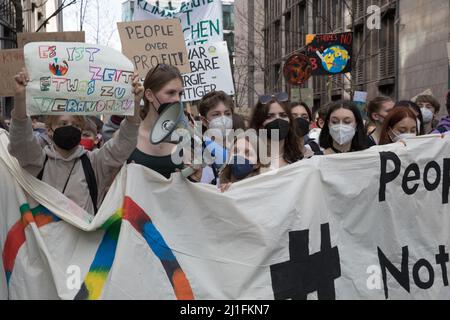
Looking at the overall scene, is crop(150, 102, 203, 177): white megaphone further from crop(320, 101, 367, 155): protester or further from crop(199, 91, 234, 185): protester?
crop(320, 101, 367, 155): protester

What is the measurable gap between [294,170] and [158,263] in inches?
38.4

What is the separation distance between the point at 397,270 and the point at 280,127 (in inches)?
43.8

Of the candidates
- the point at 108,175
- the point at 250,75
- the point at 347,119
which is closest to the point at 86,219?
the point at 108,175

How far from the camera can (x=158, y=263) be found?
359 cm

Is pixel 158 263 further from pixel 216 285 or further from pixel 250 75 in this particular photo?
pixel 250 75

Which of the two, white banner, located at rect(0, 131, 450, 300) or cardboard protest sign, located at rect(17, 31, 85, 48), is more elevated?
cardboard protest sign, located at rect(17, 31, 85, 48)

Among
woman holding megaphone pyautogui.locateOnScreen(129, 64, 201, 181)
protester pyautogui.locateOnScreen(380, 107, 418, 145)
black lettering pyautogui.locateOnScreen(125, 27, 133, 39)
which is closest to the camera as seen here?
woman holding megaphone pyautogui.locateOnScreen(129, 64, 201, 181)

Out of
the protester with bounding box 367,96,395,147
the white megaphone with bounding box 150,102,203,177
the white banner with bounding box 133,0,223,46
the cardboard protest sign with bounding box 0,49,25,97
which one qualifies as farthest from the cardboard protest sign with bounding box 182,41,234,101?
the white megaphone with bounding box 150,102,203,177

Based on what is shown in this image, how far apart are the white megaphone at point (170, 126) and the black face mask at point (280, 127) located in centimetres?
82

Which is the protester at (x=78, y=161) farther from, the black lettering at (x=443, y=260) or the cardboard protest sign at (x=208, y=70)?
the cardboard protest sign at (x=208, y=70)

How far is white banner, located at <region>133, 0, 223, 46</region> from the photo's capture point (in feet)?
25.1

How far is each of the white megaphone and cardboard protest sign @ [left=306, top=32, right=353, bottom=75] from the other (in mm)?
9616

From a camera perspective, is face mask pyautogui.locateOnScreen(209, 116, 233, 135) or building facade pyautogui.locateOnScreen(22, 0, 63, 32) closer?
face mask pyautogui.locateOnScreen(209, 116, 233, 135)
